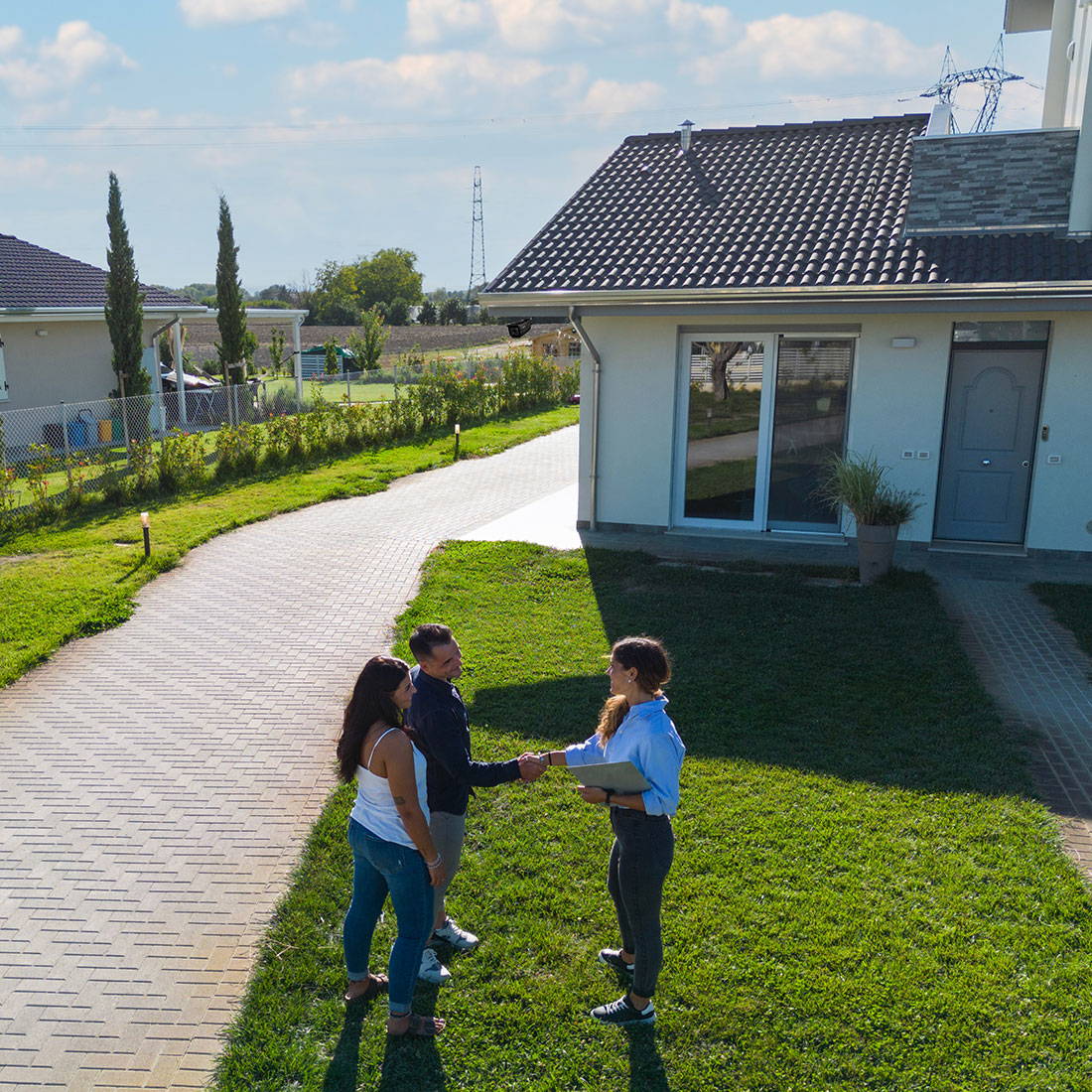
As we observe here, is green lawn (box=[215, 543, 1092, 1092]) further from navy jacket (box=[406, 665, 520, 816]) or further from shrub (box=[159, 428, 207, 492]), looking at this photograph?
shrub (box=[159, 428, 207, 492])

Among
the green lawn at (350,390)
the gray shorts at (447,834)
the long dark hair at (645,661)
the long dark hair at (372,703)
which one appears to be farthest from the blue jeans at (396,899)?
the green lawn at (350,390)

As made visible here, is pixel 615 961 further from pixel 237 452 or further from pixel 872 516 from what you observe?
pixel 237 452

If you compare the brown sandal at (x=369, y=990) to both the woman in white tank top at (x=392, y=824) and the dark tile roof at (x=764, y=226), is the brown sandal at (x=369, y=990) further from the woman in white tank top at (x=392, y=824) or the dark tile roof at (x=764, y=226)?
the dark tile roof at (x=764, y=226)

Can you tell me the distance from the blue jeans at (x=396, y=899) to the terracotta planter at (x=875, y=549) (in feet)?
25.5

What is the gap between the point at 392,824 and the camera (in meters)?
3.90

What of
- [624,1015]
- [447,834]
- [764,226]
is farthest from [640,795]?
[764,226]

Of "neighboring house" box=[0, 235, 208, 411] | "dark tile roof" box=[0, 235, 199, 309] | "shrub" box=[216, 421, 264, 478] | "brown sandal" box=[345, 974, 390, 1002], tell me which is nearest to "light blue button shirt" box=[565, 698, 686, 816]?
"brown sandal" box=[345, 974, 390, 1002]

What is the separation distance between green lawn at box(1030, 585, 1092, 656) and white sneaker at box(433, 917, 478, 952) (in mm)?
6544

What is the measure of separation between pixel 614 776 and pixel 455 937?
147 cm

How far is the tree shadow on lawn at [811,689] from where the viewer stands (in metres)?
6.65

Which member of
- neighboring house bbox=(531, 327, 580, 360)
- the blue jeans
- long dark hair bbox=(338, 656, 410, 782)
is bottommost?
the blue jeans

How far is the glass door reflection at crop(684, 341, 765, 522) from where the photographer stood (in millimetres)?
12492

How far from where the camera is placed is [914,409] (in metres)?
11.7

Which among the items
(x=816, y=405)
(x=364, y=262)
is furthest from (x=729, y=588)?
(x=364, y=262)
